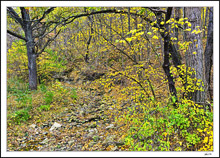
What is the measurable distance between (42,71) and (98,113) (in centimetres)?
458

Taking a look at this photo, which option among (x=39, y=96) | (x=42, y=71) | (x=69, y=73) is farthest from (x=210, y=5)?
(x=69, y=73)

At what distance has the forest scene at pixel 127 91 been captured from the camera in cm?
262

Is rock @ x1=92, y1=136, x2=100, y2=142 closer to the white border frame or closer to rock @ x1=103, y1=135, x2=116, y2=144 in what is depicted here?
rock @ x1=103, y1=135, x2=116, y2=144

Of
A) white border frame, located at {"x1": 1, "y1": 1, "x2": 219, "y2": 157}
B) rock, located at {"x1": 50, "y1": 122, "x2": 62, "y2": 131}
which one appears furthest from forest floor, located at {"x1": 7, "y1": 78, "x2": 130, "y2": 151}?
white border frame, located at {"x1": 1, "y1": 1, "x2": 219, "y2": 157}

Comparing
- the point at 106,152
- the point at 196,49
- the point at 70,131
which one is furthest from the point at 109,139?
the point at 196,49

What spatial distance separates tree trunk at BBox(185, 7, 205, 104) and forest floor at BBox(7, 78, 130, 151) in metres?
1.96

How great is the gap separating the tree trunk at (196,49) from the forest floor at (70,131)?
6.45 ft

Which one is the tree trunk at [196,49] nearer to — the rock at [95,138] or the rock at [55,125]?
the rock at [95,138]

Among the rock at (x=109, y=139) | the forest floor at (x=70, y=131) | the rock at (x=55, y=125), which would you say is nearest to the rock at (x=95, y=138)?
the forest floor at (x=70, y=131)

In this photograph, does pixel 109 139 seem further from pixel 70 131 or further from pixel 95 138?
pixel 70 131

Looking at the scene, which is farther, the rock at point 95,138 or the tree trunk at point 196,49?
the rock at point 95,138

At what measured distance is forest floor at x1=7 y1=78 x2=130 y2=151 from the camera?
336 centimetres

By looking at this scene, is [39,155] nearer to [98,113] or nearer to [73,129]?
[73,129]

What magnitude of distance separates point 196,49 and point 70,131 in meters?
4.11
